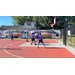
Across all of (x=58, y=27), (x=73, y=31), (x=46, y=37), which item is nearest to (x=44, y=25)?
(x=58, y=27)

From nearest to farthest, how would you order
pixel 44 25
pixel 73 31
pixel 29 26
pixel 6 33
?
pixel 73 31, pixel 6 33, pixel 29 26, pixel 44 25

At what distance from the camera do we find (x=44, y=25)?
3772cm

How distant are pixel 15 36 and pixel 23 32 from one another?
2.95 m

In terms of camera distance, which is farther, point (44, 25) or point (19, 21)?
point (19, 21)

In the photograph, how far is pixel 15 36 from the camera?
23344 millimetres

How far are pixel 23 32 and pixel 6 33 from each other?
17.6 ft

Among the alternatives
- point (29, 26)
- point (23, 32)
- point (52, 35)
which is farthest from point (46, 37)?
point (29, 26)

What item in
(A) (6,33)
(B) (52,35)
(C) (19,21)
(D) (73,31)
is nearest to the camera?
(D) (73,31)

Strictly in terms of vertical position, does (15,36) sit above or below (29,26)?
below
